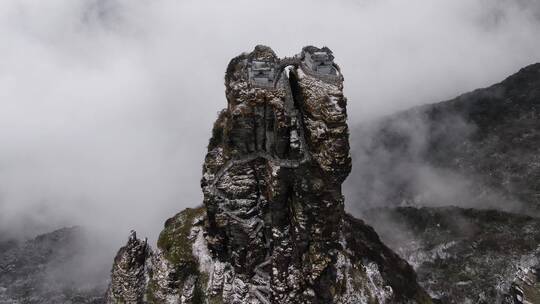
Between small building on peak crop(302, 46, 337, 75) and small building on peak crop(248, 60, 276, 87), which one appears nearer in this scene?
small building on peak crop(248, 60, 276, 87)

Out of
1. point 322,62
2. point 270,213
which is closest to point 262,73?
point 322,62

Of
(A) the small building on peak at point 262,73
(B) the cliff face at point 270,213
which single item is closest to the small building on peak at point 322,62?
(B) the cliff face at point 270,213

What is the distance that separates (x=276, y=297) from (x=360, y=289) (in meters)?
23.0

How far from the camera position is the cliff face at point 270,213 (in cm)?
8825

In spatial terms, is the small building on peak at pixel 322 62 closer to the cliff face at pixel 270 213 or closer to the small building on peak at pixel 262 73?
the cliff face at pixel 270 213

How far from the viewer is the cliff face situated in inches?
3474

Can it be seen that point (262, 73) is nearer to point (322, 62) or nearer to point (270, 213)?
point (322, 62)

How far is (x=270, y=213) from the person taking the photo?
3836 inches

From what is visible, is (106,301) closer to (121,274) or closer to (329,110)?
(121,274)

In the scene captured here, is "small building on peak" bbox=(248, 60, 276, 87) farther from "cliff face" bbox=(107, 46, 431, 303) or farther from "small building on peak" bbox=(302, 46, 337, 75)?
"small building on peak" bbox=(302, 46, 337, 75)

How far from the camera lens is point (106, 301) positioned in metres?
120

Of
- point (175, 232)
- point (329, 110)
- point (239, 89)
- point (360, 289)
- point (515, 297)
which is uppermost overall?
point (239, 89)

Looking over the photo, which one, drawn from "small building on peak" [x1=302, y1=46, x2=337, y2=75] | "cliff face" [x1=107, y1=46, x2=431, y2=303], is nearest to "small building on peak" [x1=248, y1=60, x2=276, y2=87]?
"cliff face" [x1=107, y1=46, x2=431, y2=303]

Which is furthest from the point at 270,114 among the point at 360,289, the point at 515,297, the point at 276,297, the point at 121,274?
the point at 515,297
